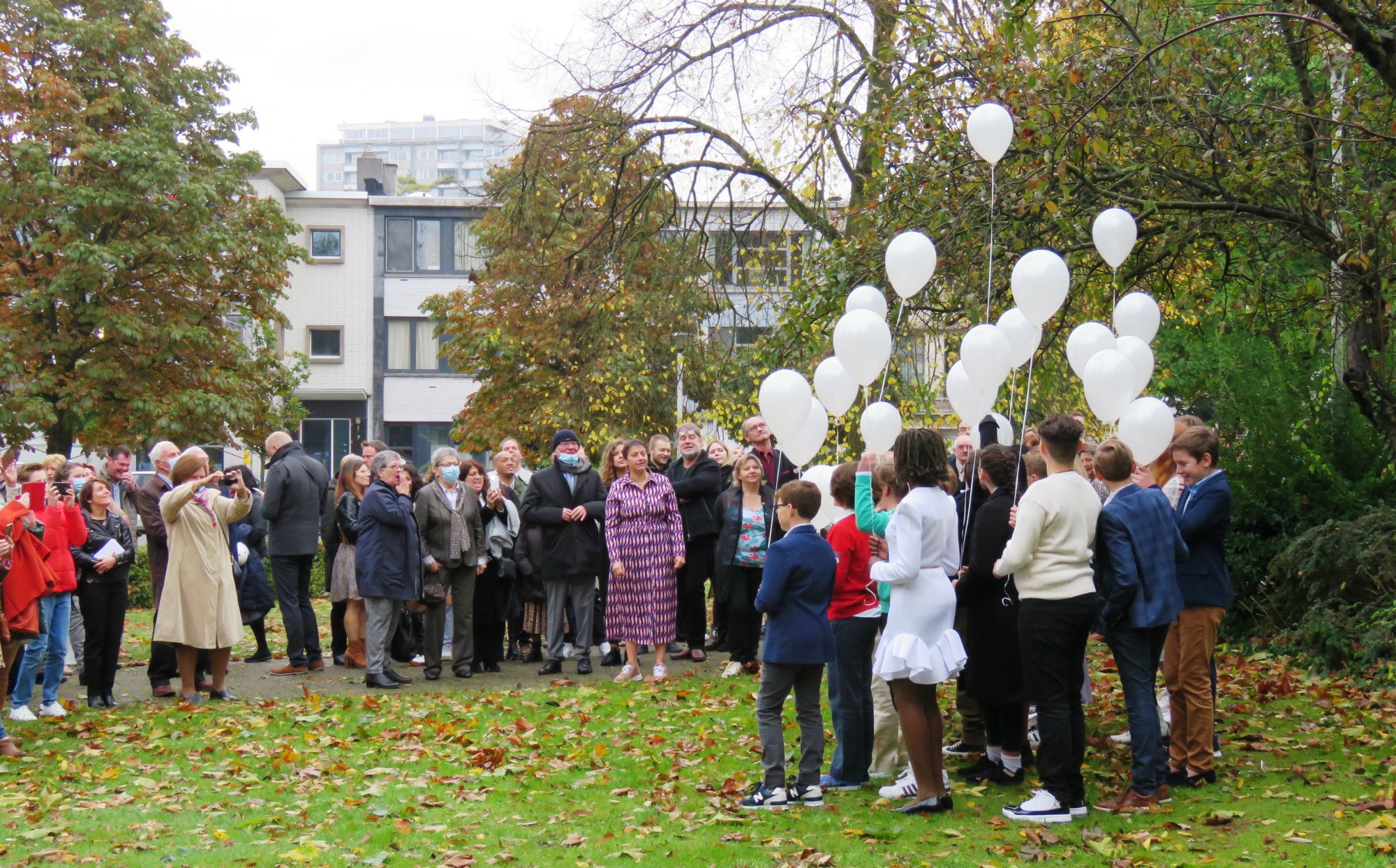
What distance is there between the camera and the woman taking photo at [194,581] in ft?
33.5

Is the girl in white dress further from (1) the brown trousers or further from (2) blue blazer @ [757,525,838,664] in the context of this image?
(1) the brown trousers

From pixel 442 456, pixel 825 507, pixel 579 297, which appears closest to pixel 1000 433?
pixel 825 507

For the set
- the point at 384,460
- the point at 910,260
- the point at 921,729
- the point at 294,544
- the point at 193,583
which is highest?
the point at 910,260

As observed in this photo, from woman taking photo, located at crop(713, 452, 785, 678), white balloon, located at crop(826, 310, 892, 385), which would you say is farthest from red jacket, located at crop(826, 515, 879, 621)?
woman taking photo, located at crop(713, 452, 785, 678)

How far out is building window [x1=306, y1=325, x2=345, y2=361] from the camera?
49.4 metres

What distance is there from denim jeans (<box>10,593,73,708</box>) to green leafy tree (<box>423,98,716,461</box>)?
27.9 ft

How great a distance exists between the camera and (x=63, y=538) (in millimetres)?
9570

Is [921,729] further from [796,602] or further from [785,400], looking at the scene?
[785,400]

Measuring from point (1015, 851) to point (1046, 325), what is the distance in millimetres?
8271

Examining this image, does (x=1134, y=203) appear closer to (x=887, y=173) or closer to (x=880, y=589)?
(x=887, y=173)

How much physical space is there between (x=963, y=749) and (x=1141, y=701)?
155cm

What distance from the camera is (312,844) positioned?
622 centimetres

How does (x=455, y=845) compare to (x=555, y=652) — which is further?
(x=555, y=652)

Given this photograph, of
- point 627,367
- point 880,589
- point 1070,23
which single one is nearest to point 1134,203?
point 1070,23
